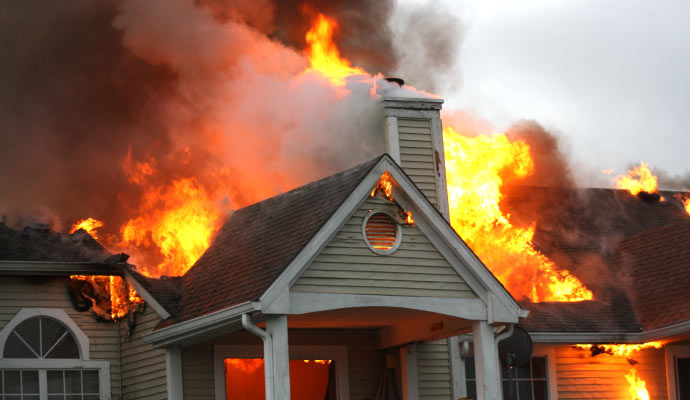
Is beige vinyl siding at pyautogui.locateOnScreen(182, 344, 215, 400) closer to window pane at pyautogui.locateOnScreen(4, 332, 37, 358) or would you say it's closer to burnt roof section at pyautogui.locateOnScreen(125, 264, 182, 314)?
burnt roof section at pyautogui.locateOnScreen(125, 264, 182, 314)

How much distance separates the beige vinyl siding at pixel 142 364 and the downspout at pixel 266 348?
270 centimetres

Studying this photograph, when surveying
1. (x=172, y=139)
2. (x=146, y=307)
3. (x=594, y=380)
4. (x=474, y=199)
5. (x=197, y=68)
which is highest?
(x=197, y=68)

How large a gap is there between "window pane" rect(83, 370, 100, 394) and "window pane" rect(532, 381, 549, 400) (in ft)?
24.4

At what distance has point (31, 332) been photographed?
17531 mm

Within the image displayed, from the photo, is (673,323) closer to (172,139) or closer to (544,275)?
→ (544,275)

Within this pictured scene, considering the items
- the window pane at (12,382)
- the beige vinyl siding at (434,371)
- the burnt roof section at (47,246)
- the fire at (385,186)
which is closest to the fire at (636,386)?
the beige vinyl siding at (434,371)

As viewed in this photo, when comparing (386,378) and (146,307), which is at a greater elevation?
(146,307)

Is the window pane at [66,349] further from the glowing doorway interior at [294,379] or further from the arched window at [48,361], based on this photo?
the glowing doorway interior at [294,379]

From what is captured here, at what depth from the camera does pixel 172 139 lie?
2055 centimetres

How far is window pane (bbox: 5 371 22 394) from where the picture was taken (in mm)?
17016

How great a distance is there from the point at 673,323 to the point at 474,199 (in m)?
4.10

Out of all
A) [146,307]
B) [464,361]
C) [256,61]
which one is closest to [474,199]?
[464,361]

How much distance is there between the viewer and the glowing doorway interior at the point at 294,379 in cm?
1917

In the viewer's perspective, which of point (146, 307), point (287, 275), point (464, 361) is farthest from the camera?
point (464, 361)
